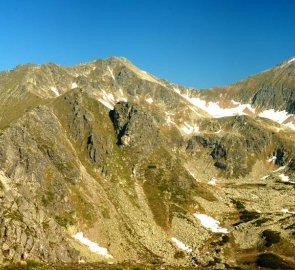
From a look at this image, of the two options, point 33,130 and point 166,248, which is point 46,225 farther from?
point 33,130

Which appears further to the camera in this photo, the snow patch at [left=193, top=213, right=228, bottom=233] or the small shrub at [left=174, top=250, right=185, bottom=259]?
the snow patch at [left=193, top=213, right=228, bottom=233]

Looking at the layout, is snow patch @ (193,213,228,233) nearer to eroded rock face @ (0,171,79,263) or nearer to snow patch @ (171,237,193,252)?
Answer: snow patch @ (171,237,193,252)

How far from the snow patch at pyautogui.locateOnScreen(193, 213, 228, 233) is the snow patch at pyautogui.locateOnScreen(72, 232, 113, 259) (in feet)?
169

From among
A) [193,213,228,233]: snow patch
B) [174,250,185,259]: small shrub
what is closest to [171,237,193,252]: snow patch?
[174,250,185,259]: small shrub

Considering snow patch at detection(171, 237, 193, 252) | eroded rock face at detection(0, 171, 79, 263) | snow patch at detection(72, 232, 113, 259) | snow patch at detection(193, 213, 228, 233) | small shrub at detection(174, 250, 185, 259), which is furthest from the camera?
snow patch at detection(193, 213, 228, 233)

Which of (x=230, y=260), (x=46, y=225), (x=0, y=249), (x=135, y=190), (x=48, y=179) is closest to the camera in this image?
(x=0, y=249)

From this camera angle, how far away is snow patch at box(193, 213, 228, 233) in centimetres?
16526

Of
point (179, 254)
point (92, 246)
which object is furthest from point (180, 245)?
point (92, 246)

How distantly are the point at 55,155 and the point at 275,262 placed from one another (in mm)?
98217

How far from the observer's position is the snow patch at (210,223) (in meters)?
165

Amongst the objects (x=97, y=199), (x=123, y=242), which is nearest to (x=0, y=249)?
(x=123, y=242)

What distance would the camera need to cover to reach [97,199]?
→ 163500 millimetres

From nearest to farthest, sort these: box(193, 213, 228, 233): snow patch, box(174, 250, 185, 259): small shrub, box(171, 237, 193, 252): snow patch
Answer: box(174, 250, 185, 259): small shrub
box(171, 237, 193, 252): snow patch
box(193, 213, 228, 233): snow patch

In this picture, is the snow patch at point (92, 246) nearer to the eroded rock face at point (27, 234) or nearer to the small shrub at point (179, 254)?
the eroded rock face at point (27, 234)
